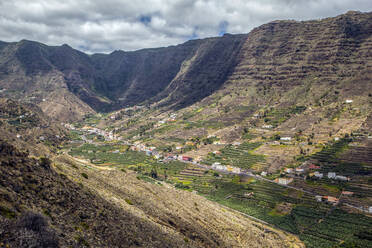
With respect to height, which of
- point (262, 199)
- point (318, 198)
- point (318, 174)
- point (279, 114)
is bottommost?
point (262, 199)

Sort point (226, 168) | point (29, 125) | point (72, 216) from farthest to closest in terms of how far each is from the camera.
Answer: point (29, 125) → point (226, 168) → point (72, 216)

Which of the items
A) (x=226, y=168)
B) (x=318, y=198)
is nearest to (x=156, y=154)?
(x=226, y=168)

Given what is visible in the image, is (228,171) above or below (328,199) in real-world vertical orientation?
below

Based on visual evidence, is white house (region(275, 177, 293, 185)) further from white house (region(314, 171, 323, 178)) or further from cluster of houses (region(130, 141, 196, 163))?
cluster of houses (region(130, 141, 196, 163))

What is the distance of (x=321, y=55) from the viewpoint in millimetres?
187875

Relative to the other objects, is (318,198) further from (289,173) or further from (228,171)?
(228,171)

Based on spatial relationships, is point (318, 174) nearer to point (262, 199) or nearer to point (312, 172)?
point (312, 172)

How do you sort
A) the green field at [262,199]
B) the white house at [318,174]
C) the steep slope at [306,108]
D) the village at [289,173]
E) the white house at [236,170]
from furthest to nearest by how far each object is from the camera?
the steep slope at [306,108] → the white house at [236,170] → the white house at [318,174] → the village at [289,173] → the green field at [262,199]

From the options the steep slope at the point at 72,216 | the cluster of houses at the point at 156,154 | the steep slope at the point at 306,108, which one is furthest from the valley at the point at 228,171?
the steep slope at the point at 306,108

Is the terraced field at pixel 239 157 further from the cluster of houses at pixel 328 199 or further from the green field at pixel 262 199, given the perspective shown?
the cluster of houses at pixel 328 199

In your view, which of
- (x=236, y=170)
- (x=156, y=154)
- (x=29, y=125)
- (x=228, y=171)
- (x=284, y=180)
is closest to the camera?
(x=284, y=180)

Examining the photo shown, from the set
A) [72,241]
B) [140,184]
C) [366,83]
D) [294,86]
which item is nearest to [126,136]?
[294,86]

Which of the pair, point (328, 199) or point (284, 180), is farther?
point (284, 180)

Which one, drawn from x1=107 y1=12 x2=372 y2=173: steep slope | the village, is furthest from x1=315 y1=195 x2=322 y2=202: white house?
x1=107 y1=12 x2=372 y2=173: steep slope
